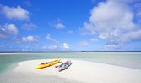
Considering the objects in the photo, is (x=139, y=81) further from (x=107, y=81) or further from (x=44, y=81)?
(x=44, y=81)

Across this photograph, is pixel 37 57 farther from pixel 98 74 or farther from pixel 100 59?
pixel 98 74

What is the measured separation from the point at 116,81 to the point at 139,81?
2018 millimetres

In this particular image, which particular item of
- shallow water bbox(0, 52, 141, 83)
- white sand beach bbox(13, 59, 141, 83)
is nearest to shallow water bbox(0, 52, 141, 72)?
shallow water bbox(0, 52, 141, 83)

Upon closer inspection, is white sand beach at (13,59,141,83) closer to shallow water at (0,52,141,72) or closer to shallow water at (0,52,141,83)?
shallow water at (0,52,141,83)

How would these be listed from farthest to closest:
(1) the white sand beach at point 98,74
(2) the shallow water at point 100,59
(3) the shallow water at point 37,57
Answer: (2) the shallow water at point 100,59 < (3) the shallow water at point 37,57 < (1) the white sand beach at point 98,74

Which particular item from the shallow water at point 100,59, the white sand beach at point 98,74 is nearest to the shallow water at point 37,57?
the shallow water at point 100,59

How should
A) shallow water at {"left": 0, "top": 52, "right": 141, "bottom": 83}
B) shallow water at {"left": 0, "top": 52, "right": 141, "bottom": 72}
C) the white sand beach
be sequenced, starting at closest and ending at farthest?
the white sand beach
shallow water at {"left": 0, "top": 52, "right": 141, "bottom": 83}
shallow water at {"left": 0, "top": 52, "right": 141, "bottom": 72}

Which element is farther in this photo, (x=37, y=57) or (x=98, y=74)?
(x=37, y=57)

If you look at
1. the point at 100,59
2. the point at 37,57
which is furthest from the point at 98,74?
the point at 37,57

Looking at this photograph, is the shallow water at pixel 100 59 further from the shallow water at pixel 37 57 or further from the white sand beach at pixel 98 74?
the white sand beach at pixel 98 74

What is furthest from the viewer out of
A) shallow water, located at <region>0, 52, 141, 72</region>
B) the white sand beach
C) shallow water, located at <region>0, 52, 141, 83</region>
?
shallow water, located at <region>0, 52, 141, 72</region>

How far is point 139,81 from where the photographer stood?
10.9m

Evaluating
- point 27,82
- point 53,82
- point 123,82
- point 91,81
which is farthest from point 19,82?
point 123,82

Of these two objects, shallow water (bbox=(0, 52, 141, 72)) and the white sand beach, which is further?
shallow water (bbox=(0, 52, 141, 72))
